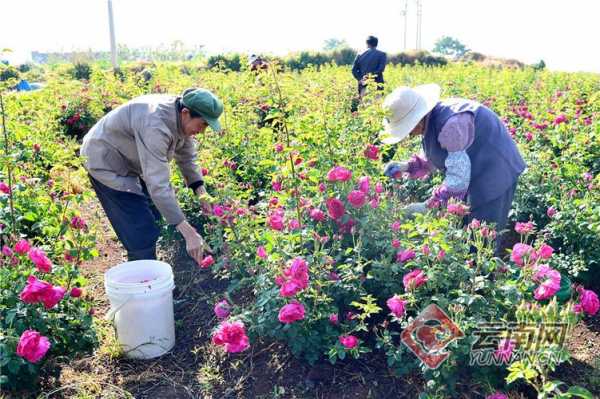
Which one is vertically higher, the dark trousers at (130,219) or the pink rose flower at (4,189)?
the pink rose flower at (4,189)

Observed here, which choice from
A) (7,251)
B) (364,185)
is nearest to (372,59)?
(364,185)

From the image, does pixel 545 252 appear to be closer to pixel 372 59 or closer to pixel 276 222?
pixel 276 222

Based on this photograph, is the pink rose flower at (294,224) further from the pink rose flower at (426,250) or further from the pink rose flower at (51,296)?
the pink rose flower at (51,296)

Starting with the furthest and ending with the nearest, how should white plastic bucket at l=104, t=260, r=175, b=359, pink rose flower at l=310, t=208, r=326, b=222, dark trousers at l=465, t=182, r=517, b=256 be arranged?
dark trousers at l=465, t=182, r=517, b=256 → white plastic bucket at l=104, t=260, r=175, b=359 → pink rose flower at l=310, t=208, r=326, b=222

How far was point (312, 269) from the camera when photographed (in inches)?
89.1

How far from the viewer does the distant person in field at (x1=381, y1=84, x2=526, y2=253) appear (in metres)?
2.66

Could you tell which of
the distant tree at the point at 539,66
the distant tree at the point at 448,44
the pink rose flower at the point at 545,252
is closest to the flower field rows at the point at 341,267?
the pink rose flower at the point at 545,252

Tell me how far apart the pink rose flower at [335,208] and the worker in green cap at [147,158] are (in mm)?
697

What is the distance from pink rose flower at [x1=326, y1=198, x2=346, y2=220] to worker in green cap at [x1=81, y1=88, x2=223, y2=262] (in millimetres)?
697

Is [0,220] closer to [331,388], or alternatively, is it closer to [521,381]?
[331,388]

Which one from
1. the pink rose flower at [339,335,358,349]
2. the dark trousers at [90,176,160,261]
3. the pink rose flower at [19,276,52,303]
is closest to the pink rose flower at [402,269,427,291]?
the pink rose flower at [339,335,358,349]

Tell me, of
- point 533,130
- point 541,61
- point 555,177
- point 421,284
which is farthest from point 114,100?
point 541,61

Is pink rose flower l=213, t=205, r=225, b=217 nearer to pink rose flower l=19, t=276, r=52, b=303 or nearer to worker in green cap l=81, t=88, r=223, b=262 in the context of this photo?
worker in green cap l=81, t=88, r=223, b=262

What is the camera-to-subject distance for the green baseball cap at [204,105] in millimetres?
2740
